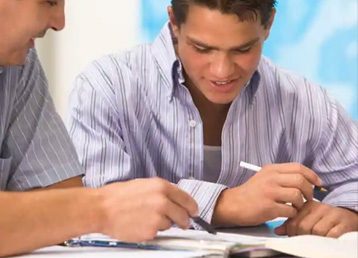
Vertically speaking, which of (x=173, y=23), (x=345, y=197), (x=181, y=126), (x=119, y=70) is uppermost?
(x=173, y=23)

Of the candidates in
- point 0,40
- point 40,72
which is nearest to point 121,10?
point 40,72

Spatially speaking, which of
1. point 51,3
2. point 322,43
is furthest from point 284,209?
point 322,43

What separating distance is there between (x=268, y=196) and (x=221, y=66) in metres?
0.30

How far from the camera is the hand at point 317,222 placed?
1474 mm

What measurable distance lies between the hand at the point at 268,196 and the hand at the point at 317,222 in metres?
0.02

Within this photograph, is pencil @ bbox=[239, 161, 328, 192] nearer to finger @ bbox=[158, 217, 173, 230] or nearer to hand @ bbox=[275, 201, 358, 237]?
hand @ bbox=[275, 201, 358, 237]

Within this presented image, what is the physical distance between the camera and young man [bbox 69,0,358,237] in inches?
59.6

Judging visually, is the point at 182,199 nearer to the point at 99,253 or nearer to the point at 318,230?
the point at 99,253

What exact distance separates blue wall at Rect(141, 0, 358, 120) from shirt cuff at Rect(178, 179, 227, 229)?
91 centimetres

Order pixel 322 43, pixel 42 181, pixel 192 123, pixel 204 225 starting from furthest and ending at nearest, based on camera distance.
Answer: pixel 322 43
pixel 192 123
pixel 42 181
pixel 204 225

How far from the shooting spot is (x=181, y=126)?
5.60ft

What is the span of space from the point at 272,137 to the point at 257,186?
314 mm

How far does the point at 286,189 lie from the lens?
1.45m

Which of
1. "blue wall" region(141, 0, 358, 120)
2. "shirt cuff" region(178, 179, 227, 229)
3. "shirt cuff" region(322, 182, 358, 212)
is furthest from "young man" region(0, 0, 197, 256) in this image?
"blue wall" region(141, 0, 358, 120)
